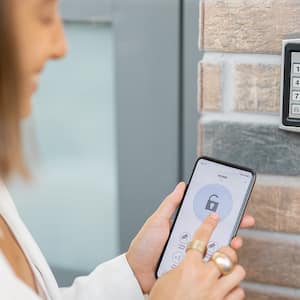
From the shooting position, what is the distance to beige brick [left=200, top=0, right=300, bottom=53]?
917 mm

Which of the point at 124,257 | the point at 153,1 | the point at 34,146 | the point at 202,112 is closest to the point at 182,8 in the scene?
the point at 153,1

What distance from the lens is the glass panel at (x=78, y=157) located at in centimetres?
121

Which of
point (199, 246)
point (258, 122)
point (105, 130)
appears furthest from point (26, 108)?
point (105, 130)

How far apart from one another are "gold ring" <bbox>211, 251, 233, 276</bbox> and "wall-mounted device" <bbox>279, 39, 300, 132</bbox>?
0.18 metres

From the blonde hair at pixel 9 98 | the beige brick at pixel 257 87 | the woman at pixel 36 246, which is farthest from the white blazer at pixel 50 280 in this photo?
the beige brick at pixel 257 87

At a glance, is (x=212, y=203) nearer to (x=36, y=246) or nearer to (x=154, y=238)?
(x=154, y=238)

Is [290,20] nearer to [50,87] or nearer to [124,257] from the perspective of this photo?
[124,257]

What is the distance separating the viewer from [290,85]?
3.01ft

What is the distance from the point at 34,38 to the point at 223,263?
0.33m

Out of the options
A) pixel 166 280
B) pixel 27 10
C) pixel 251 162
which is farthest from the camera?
pixel 251 162

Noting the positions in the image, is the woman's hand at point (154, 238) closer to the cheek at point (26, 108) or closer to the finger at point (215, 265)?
the finger at point (215, 265)

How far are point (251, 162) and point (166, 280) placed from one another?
0.21 meters

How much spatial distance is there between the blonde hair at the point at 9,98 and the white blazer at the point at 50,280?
0.38 feet

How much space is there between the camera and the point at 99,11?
1.16 meters
